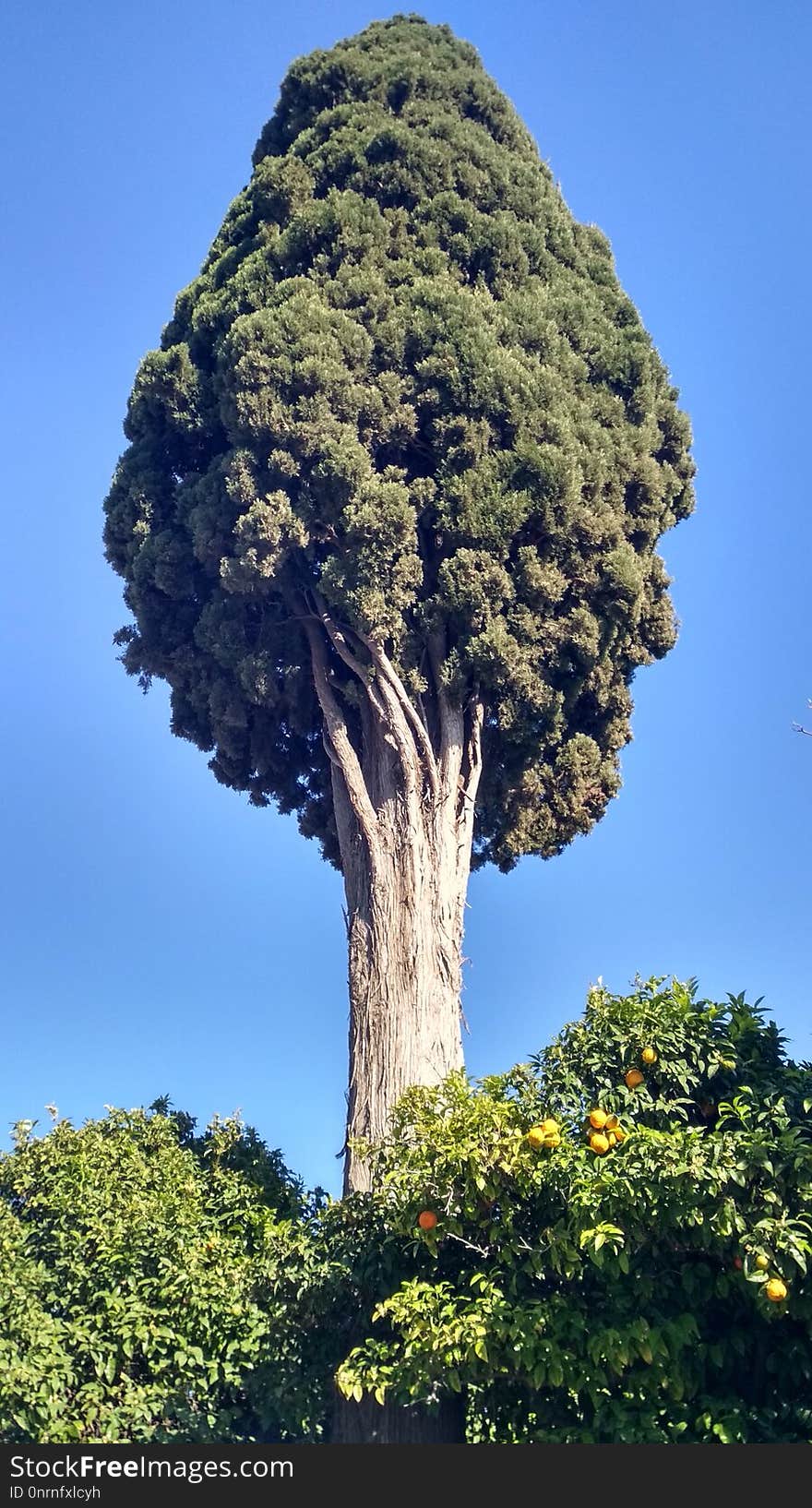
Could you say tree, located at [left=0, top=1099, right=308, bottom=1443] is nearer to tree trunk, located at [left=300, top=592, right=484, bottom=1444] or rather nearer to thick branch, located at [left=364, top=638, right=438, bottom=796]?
tree trunk, located at [left=300, top=592, right=484, bottom=1444]

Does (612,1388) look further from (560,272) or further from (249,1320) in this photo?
(560,272)

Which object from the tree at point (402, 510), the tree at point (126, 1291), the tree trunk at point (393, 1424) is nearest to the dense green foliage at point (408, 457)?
the tree at point (402, 510)

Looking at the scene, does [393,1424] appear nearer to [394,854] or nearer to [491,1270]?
[491,1270]

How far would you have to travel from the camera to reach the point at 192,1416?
334 inches

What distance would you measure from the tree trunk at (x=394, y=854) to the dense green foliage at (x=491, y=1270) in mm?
1670

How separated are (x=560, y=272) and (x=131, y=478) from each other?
19.1 ft

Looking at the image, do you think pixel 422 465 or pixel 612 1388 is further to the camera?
pixel 422 465

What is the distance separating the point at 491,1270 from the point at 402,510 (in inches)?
294

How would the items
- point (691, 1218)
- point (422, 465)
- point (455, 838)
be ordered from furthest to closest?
point (422, 465) → point (455, 838) → point (691, 1218)

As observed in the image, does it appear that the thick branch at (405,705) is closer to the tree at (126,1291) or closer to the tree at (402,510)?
the tree at (402,510)

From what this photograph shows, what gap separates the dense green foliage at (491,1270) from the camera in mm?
7137

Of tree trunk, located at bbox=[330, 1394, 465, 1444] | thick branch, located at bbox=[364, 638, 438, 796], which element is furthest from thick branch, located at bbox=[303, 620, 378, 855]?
tree trunk, located at bbox=[330, 1394, 465, 1444]

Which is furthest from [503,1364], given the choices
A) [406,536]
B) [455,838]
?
[406,536]

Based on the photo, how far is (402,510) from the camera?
12.6m
